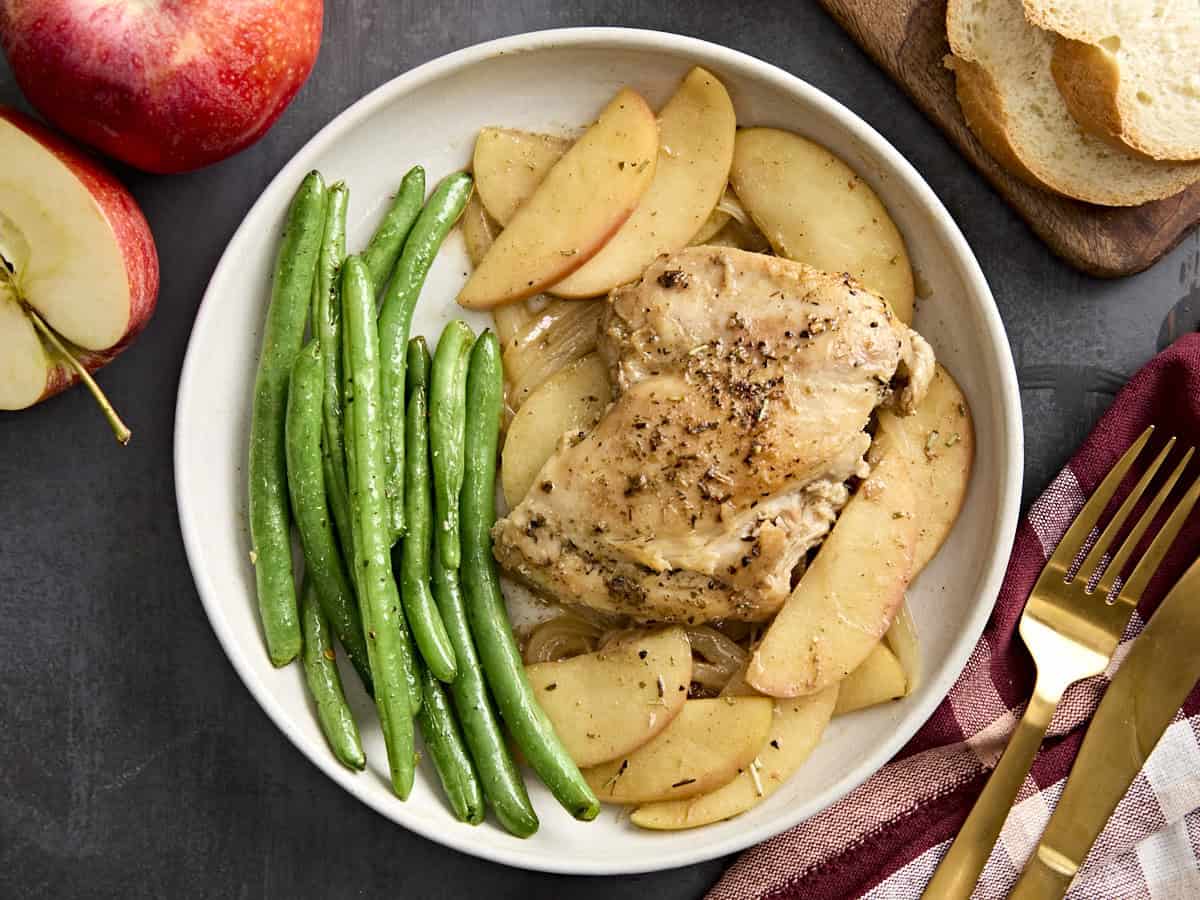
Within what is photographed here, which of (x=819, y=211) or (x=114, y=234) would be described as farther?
(x=819, y=211)

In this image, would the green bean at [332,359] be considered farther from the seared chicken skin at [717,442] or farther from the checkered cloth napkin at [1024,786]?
the checkered cloth napkin at [1024,786]

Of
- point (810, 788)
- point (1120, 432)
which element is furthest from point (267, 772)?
point (1120, 432)

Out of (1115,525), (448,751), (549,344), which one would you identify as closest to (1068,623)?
(1115,525)

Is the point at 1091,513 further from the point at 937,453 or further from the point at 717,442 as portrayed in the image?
the point at 717,442

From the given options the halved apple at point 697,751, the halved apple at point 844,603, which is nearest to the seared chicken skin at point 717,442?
the halved apple at point 844,603

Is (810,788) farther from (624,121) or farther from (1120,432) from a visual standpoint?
(624,121)

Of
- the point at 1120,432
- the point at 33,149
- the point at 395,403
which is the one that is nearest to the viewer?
the point at 33,149

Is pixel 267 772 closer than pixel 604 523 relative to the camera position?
No

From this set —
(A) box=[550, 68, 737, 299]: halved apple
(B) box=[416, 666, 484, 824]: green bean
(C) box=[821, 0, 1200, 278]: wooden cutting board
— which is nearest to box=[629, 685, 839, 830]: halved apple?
(B) box=[416, 666, 484, 824]: green bean
